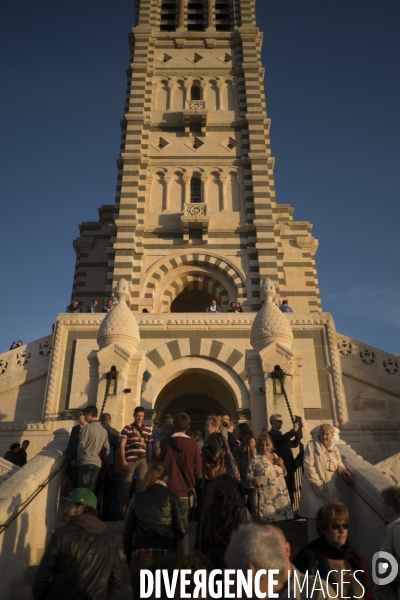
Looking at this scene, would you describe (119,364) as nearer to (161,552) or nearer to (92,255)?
(161,552)

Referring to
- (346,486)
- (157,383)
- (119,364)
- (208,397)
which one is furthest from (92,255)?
(346,486)

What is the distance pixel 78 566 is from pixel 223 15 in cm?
3080

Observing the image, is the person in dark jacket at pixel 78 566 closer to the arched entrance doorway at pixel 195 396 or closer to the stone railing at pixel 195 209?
the arched entrance doorway at pixel 195 396

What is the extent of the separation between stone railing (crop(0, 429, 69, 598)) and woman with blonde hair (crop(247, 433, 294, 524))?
2.66m

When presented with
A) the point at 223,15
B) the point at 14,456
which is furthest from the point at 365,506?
the point at 223,15

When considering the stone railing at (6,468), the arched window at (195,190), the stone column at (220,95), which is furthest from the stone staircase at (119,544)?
the stone column at (220,95)

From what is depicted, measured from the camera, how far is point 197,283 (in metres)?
19.8

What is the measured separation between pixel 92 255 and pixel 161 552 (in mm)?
20752

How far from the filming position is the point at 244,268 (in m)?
19.3

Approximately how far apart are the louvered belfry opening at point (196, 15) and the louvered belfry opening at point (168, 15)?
0.82m

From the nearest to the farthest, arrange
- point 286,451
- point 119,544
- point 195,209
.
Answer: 1. point 119,544
2. point 286,451
3. point 195,209

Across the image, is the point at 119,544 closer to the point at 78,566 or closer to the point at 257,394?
the point at 78,566

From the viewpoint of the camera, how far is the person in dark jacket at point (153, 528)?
161 inches

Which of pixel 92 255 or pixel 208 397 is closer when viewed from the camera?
pixel 208 397
